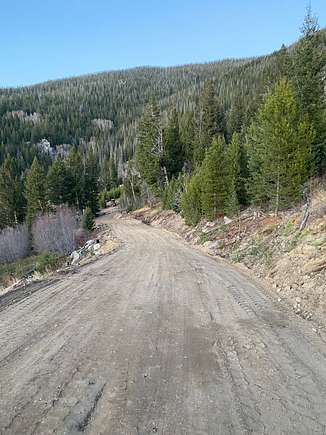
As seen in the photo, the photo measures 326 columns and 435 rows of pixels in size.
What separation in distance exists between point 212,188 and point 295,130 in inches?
413

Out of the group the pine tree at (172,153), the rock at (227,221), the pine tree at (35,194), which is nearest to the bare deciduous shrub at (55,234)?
the pine tree at (35,194)

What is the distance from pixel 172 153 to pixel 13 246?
25.5 m

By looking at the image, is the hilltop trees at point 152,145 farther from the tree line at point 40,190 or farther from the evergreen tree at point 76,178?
the evergreen tree at point 76,178

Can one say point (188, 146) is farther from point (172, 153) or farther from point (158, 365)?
point (158, 365)

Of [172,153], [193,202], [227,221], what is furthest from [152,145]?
[227,221]

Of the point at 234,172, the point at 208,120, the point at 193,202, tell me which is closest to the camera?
the point at 234,172

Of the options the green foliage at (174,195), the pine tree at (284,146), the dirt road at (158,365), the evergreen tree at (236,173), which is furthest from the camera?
the green foliage at (174,195)

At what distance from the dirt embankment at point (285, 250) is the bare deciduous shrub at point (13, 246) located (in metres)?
24.9

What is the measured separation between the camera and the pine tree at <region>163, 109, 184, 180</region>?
179 feet

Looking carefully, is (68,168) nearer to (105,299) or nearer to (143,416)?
(105,299)

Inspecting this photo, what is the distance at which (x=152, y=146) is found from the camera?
53.4 metres

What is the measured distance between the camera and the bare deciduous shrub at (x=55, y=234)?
125 ft

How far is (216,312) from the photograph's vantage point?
360 inches

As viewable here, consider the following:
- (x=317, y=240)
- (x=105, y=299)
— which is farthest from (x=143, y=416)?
(x=317, y=240)
